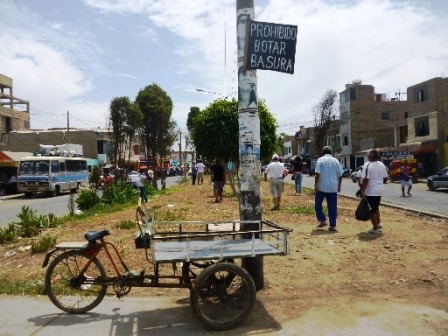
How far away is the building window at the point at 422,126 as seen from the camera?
40.2 meters

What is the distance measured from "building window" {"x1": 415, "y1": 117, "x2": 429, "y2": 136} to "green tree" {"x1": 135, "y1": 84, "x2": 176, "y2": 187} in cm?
2534

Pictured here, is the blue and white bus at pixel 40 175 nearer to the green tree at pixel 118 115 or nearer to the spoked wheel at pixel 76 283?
the green tree at pixel 118 115

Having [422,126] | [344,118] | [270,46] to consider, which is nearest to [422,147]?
[422,126]

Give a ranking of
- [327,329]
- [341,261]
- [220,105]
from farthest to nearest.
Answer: [220,105]
[341,261]
[327,329]

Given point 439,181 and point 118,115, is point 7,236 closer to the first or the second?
→ point 439,181

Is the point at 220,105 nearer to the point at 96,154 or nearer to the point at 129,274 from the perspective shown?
the point at 129,274

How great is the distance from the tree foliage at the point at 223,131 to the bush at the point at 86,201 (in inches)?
187

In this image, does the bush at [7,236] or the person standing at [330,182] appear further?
the bush at [7,236]

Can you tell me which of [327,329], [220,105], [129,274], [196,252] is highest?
[220,105]

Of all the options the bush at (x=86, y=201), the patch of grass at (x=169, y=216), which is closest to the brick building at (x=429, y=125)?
the bush at (x=86, y=201)

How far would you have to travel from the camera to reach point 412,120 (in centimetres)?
4209

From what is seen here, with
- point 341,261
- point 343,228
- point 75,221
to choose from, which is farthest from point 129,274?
point 75,221

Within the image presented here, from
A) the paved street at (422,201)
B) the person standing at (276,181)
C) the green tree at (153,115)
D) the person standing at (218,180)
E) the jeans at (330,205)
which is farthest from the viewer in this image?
the green tree at (153,115)

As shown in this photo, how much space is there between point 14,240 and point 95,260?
5.36 meters
